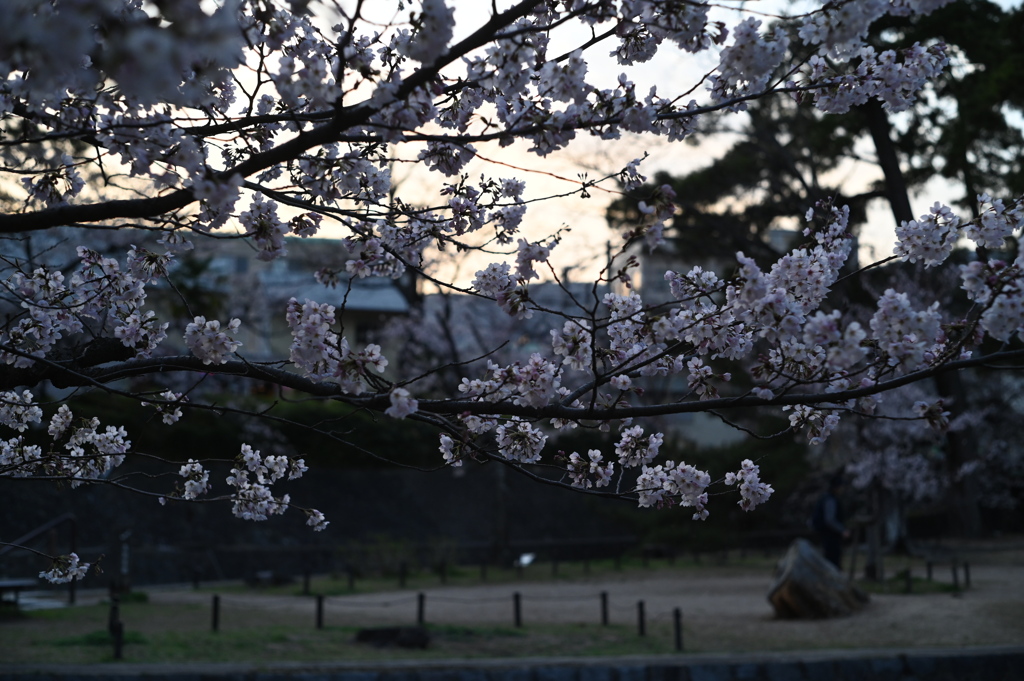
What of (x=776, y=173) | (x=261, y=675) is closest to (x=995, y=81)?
(x=776, y=173)

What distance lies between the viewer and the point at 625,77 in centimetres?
322

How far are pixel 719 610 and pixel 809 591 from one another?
1.57 meters

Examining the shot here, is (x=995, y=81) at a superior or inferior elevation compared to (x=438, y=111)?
superior

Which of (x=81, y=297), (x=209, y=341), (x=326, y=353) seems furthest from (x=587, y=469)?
(x=81, y=297)

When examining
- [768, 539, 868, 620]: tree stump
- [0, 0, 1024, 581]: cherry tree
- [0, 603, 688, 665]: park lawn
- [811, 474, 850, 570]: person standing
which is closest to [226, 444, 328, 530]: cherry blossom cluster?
[0, 0, 1024, 581]: cherry tree

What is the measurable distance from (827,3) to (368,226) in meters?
1.66

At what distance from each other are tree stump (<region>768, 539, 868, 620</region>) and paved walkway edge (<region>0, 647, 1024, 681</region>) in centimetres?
280

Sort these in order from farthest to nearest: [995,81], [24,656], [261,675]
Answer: [995,81]
[24,656]
[261,675]

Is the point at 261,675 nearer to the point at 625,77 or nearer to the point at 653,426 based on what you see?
the point at 625,77

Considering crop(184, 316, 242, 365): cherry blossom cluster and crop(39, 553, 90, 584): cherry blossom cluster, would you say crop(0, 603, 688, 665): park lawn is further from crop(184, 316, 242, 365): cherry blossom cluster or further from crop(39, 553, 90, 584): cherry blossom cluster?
crop(184, 316, 242, 365): cherry blossom cluster

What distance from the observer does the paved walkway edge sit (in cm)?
757

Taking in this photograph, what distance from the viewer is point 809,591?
1136cm

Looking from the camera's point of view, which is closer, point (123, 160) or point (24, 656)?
point (123, 160)

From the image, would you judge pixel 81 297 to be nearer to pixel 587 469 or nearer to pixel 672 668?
pixel 587 469
